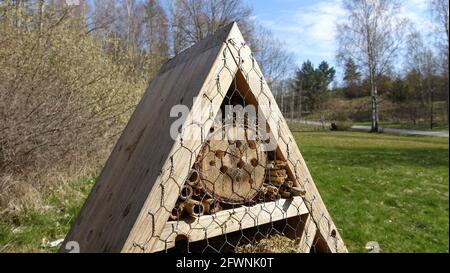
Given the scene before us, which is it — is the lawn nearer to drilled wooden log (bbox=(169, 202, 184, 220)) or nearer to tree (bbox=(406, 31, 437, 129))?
drilled wooden log (bbox=(169, 202, 184, 220))

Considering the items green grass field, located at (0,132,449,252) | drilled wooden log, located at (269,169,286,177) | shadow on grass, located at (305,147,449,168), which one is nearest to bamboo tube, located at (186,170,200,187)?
drilled wooden log, located at (269,169,286,177)

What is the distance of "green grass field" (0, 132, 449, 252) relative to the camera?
4047 millimetres

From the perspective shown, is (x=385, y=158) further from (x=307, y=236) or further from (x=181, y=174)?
(x=181, y=174)

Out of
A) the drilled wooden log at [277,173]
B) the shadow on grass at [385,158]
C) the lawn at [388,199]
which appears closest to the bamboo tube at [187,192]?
the drilled wooden log at [277,173]

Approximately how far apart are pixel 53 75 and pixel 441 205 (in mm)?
7430

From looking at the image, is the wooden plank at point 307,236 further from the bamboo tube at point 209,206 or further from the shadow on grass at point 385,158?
the shadow on grass at point 385,158

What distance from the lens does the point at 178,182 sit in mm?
1066

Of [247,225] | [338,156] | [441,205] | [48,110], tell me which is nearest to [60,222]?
[48,110]

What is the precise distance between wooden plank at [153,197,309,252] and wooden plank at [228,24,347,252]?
0.08 m

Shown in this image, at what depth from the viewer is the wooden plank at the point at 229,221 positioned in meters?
1.12

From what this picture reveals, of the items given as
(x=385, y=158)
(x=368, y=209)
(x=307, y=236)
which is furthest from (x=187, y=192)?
(x=385, y=158)

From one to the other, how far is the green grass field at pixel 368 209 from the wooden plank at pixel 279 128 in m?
2.75

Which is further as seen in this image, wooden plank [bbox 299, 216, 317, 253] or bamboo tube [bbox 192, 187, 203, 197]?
wooden plank [bbox 299, 216, 317, 253]
